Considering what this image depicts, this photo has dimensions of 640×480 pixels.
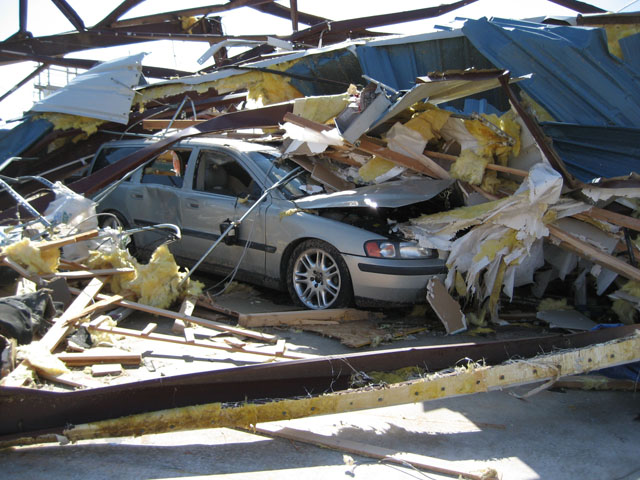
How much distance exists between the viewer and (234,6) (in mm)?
11648

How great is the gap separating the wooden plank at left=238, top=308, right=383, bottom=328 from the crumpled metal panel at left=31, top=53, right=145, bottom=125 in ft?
14.2

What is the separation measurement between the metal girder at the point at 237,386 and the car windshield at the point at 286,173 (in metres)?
2.68

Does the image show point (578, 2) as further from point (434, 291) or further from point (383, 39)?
point (434, 291)

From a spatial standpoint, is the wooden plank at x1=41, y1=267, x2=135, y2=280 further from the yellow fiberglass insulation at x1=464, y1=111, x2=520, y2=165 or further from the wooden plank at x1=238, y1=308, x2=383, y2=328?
the yellow fiberglass insulation at x1=464, y1=111, x2=520, y2=165

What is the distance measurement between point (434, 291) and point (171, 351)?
221cm

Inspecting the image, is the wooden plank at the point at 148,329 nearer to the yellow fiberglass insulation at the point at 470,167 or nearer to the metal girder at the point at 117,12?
the yellow fiberglass insulation at the point at 470,167

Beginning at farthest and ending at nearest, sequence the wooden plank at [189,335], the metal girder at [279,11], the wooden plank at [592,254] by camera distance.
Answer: the metal girder at [279,11] < the wooden plank at [592,254] < the wooden plank at [189,335]

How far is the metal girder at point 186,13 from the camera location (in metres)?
11.6

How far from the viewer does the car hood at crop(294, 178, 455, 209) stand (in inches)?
207

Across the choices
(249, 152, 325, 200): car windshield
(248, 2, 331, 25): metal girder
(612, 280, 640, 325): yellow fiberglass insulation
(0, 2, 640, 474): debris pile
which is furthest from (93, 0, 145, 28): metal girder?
(612, 280, 640, 325): yellow fiberglass insulation

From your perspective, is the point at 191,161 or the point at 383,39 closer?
the point at 191,161

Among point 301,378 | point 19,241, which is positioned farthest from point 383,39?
point 301,378

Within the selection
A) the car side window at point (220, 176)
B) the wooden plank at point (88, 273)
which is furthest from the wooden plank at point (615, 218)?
the wooden plank at point (88, 273)

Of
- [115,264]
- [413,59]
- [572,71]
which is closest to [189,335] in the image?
[115,264]
